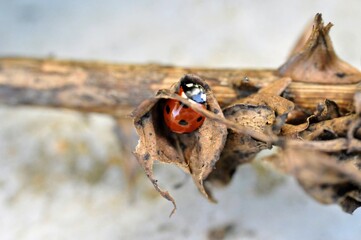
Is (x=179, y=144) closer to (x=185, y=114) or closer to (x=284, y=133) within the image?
(x=185, y=114)

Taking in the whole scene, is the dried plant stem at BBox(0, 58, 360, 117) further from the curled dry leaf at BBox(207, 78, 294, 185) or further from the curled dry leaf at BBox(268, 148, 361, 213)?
the curled dry leaf at BBox(268, 148, 361, 213)

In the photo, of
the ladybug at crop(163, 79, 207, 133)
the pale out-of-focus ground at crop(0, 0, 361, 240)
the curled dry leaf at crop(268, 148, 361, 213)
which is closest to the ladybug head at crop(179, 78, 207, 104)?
the ladybug at crop(163, 79, 207, 133)

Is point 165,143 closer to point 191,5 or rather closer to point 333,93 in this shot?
point 333,93

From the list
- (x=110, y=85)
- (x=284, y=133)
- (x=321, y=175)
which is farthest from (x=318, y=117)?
(x=110, y=85)

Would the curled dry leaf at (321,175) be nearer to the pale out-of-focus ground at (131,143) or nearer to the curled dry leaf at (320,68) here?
the curled dry leaf at (320,68)

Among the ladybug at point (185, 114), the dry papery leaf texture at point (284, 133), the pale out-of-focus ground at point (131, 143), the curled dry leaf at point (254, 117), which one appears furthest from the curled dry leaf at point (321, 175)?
the pale out-of-focus ground at point (131, 143)

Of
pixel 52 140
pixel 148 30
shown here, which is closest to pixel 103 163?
pixel 52 140

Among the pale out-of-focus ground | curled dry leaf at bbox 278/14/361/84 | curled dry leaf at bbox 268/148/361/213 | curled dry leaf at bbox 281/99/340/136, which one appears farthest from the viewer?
the pale out-of-focus ground
